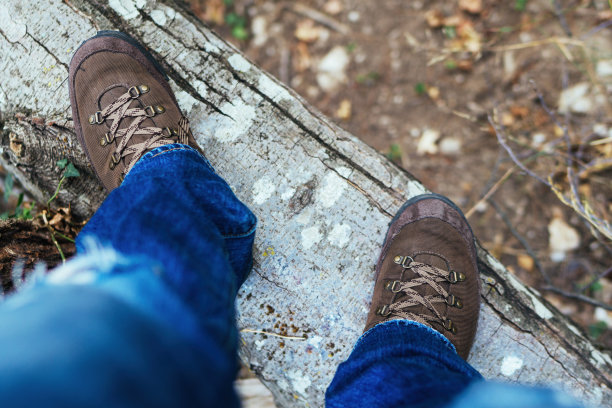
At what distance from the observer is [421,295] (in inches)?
60.4

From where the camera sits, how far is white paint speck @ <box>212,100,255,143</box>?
62.1 inches

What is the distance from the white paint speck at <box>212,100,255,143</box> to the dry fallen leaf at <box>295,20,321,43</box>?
1.20m

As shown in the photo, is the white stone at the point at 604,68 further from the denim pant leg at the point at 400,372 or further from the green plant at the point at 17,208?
the green plant at the point at 17,208

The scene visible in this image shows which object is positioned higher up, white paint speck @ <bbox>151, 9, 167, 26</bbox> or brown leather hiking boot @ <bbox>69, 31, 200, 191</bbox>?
white paint speck @ <bbox>151, 9, 167, 26</bbox>

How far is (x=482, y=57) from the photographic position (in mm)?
2369

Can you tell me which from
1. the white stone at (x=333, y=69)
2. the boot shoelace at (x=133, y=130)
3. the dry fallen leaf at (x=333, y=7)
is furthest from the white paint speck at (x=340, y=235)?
the dry fallen leaf at (x=333, y=7)

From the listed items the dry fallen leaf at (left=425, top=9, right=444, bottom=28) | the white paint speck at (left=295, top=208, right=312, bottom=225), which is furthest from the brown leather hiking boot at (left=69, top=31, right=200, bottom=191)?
the dry fallen leaf at (left=425, top=9, right=444, bottom=28)

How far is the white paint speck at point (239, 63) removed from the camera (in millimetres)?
1641

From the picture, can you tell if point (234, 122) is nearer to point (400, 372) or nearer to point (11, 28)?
point (11, 28)

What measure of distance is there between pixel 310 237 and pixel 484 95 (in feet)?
5.15

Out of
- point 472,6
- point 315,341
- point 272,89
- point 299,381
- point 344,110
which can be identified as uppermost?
point 472,6

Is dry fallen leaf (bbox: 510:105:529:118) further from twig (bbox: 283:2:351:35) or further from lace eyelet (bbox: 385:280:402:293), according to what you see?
lace eyelet (bbox: 385:280:402:293)

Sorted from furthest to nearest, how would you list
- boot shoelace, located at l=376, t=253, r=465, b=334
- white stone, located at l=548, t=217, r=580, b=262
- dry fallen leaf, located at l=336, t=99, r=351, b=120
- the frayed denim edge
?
dry fallen leaf, located at l=336, t=99, r=351, b=120
white stone, located at l=548, t=217, r=580, b=262
boot shoelace, located at l=376, t=253, r=465, b=334
the frayed denim edge

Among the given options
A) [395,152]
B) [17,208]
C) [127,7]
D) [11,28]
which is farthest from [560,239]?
[11,28]
